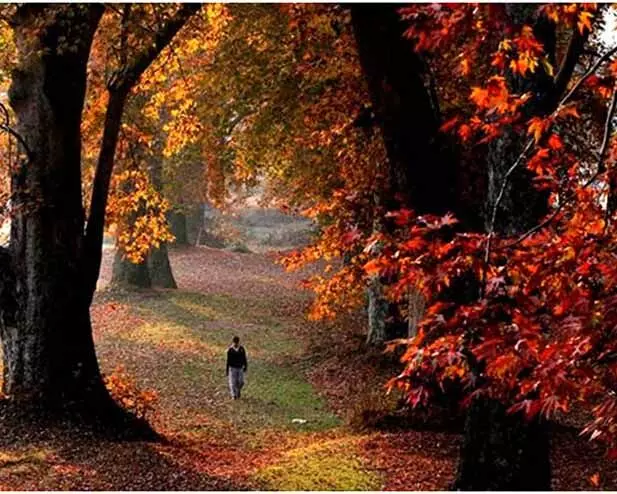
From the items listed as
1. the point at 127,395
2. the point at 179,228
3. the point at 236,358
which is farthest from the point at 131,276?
the point at 127,395

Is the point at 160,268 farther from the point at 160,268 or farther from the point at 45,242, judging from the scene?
the point at 45,242

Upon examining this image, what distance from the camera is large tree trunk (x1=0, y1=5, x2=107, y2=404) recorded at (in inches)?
485

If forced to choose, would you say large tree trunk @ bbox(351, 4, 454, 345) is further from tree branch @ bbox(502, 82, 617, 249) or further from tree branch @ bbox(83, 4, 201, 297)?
tree branch @ bbox(502, 82, 617, 249)

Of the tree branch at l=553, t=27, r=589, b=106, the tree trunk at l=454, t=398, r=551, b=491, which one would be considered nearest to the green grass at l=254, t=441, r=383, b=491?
the tree trunk at l=454, t=398, r=551, b=491

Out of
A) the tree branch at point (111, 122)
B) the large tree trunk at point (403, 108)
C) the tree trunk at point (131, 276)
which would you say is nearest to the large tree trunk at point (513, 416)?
the large tree trunk at point (403, 108)

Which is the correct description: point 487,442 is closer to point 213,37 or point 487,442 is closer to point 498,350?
point 498,350

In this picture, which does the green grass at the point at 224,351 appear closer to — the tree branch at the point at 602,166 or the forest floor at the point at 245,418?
the forest floor at the point at 245,418

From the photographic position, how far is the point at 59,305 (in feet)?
41.2

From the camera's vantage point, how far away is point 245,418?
56.3ft

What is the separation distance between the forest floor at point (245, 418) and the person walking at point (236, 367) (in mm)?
316

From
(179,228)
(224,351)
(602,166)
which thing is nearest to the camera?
(602,166)

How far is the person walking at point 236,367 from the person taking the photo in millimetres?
17812

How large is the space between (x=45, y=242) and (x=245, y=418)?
6389mm

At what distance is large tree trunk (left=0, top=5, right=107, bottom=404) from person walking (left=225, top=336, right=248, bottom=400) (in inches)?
210
